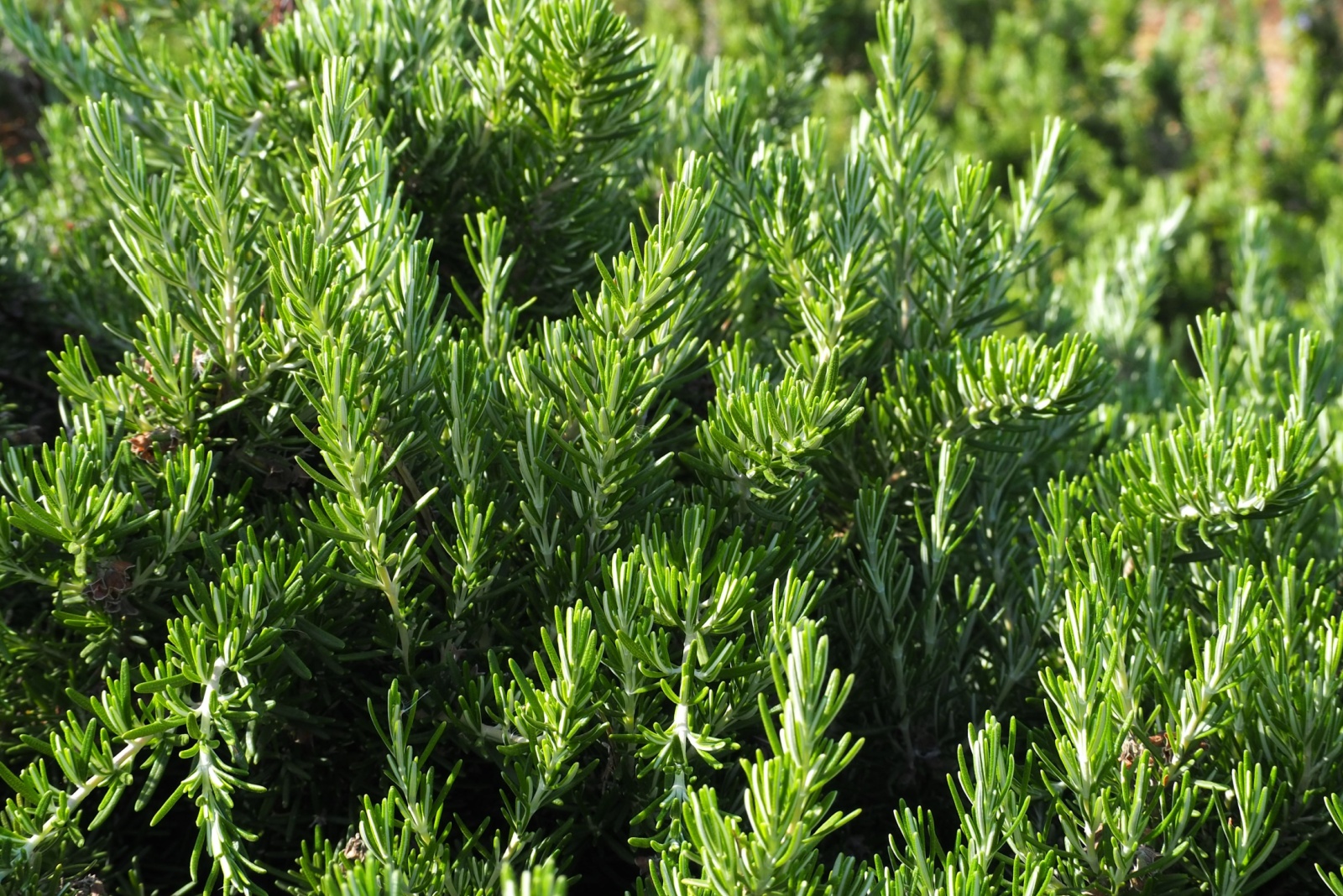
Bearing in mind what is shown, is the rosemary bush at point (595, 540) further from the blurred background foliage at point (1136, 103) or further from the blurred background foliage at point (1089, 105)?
the blurred background foliage at point (1136, 103)

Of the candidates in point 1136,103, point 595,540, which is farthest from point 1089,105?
point 595,540

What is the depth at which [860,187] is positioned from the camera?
1.67 meters

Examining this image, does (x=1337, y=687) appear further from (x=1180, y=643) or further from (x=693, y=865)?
(x=693, y=865)

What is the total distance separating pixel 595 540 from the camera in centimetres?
138

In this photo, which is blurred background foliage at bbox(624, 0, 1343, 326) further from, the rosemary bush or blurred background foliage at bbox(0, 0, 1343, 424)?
the rosemary bush

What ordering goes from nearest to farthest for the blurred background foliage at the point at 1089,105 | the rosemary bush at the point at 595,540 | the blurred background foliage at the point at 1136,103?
the rosemary bush at the point at 595,540 → the blurred background foliage at the point at 1089,105 → the blurred background foliage at the point at 1136,103

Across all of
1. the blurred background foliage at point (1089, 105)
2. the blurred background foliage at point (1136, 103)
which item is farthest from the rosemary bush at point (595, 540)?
the blurred background foliage at point (1136, 103)

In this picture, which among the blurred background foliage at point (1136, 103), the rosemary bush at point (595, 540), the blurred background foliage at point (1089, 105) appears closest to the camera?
the rosemary bush at point (595, 540)

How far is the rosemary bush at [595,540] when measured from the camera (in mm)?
1176

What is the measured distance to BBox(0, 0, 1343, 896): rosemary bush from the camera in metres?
1.18

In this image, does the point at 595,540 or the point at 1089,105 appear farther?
the point at 1089,105

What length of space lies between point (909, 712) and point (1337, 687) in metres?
0.53

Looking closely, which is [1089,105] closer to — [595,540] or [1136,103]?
[1136,103]

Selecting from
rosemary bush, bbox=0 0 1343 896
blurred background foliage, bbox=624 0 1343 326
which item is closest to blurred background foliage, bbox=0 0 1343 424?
blurred background foliage, bbox=624 0 1343 326
